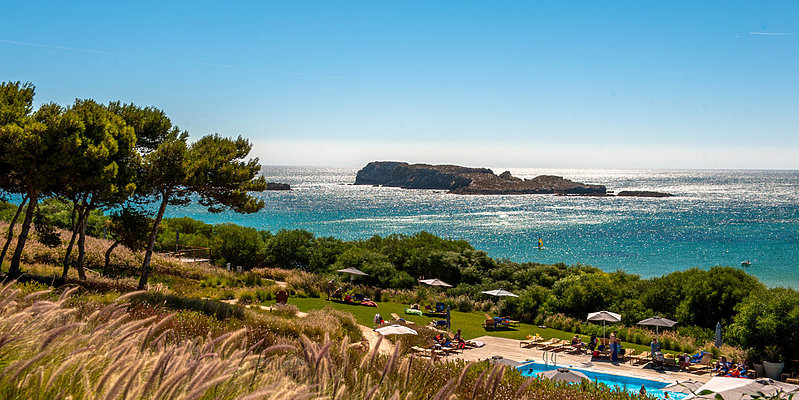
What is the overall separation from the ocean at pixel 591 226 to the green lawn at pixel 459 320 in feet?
122

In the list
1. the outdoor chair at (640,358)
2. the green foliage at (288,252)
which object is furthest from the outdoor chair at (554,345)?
the green foliage at (288,252)

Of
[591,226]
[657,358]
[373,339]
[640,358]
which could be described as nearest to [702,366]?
[657,358]

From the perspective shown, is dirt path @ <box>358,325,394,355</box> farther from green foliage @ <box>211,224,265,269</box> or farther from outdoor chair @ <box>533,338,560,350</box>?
green foliage @ <box>211,224,265,269</box>

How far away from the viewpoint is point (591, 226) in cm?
10106

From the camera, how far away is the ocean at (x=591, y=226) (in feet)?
220

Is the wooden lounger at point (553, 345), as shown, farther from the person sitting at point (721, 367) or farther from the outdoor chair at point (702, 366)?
the person sitting at point (721, 367)

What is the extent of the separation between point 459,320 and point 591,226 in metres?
83.7

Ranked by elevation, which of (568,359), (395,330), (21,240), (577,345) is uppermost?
(21,240)

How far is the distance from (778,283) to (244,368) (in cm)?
5792

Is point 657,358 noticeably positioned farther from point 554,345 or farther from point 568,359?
point 554,345

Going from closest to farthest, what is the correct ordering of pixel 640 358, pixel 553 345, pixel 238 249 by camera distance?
1. pixel 640 358
2. pixel 553 345
3. pixel 238 249

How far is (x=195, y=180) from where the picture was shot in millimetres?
20188

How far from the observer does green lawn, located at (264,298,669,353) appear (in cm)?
2106

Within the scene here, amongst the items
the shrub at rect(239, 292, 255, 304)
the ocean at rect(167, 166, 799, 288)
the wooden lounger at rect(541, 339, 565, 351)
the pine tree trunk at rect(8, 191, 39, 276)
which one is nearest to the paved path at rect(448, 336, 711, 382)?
the wooden lounger at rect(541, 339, 565, 351)
